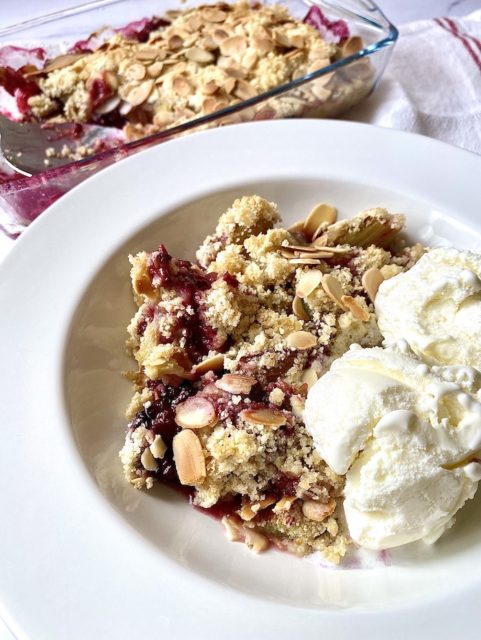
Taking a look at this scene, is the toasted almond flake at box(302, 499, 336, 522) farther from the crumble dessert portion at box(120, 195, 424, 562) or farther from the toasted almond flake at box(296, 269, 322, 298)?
the toasted almond flake at box(296, 269, 322, 298)

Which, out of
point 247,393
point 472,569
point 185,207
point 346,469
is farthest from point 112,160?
point 472,569

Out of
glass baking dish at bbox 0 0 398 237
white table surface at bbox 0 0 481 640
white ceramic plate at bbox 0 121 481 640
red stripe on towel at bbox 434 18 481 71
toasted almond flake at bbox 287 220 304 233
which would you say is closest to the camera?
white ceramic plate at bbox 0 121 481 640

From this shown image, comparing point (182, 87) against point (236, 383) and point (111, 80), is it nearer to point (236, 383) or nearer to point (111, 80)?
point (111, 80)

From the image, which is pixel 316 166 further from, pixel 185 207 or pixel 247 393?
pixel 247 393

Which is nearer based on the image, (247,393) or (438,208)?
(247,393)

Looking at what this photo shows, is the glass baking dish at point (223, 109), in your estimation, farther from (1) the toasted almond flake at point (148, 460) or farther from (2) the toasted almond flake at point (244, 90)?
(1) the toasted almond flake at point (148, 460)

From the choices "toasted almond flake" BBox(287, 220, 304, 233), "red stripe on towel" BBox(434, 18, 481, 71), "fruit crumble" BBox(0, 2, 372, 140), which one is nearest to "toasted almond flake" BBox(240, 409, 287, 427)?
"toasted almond flake" BBox(287, 220, 304, 233)
